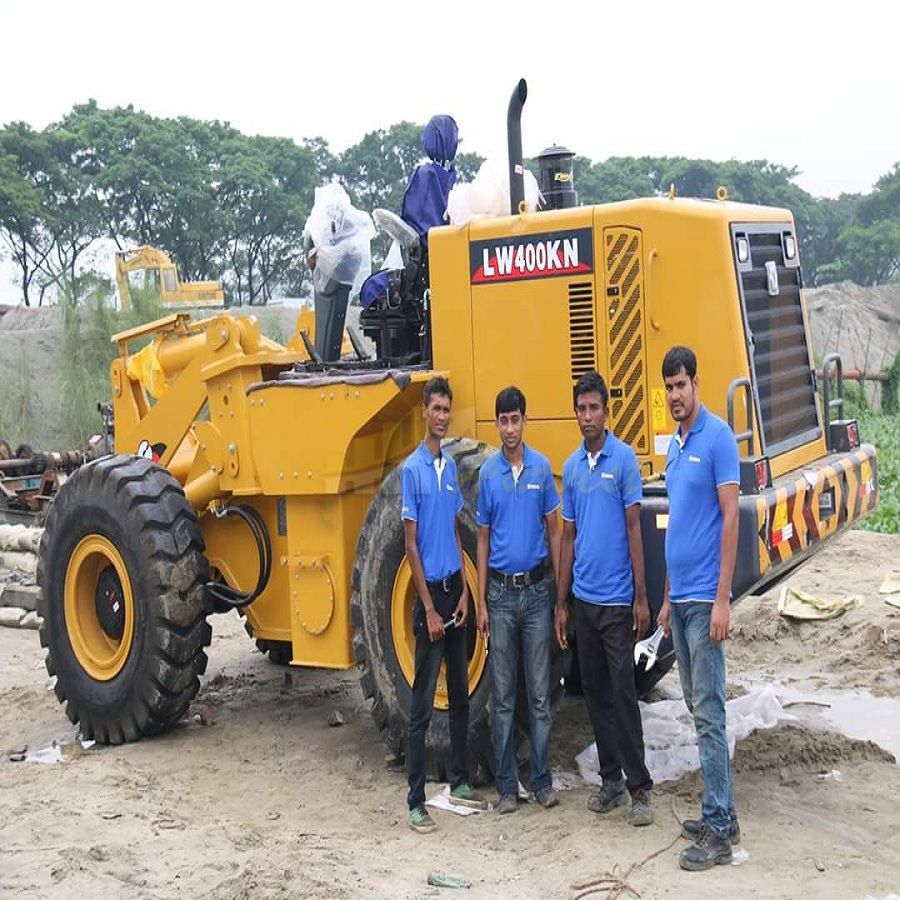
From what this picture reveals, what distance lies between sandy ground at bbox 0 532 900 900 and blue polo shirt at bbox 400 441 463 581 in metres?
1.14

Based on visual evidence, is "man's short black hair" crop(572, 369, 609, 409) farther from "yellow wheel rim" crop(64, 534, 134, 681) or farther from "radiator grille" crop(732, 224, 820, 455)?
"yellow wheel rim" crop(64, 534, 134, 681)

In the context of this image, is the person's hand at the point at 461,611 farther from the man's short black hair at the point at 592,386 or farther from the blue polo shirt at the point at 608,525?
the man's short black hair at the point at 592,386

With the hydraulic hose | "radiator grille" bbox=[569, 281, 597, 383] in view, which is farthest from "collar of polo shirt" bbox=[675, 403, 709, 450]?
the hydraulic hose

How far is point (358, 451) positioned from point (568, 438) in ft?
3.86

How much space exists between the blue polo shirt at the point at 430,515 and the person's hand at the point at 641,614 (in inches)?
31.2

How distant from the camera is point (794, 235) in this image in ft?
23.1

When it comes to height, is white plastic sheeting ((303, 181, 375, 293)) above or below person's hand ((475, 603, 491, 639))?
above

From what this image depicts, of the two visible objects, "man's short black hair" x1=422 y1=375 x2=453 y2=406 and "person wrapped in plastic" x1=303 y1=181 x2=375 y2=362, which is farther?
"person wrapped in plastic" x1=303 y1=181 x2=375 y2=362

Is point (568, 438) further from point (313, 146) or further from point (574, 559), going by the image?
point (313, 146)

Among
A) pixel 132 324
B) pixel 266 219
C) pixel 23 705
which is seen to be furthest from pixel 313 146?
pixel 23 705

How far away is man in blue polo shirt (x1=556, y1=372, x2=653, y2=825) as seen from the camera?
5.75 metres

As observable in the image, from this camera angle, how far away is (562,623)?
237 inches

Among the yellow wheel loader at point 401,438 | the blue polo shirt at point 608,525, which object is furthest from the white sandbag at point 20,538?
the blue polo shirt at point 608,525

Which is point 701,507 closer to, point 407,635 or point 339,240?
point 407,635
